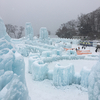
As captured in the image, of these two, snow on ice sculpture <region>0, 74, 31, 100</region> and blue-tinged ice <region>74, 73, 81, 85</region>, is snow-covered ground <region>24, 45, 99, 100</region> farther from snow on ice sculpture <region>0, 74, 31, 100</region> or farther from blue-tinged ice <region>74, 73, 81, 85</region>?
snow on ice sculpture <region>0, 74, 31, 100</region>

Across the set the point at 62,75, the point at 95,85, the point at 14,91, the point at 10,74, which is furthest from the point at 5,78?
the point at 62,75

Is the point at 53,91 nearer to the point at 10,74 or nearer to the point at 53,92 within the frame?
the point at 53,92

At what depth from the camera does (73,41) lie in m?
21.8

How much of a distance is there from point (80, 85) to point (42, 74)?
198 centimetres

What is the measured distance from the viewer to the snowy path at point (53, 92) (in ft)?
13.3

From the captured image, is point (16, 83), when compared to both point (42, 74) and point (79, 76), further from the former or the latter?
point (79, 76)

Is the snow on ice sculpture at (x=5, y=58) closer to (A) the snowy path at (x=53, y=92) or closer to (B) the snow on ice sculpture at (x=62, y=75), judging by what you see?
(A) the snowy path at (x=53, y=92)

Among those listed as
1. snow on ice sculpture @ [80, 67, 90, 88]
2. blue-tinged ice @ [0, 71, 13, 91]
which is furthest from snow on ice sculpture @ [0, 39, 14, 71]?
snow on ice sculpture @ [80, 67, 90, 88]

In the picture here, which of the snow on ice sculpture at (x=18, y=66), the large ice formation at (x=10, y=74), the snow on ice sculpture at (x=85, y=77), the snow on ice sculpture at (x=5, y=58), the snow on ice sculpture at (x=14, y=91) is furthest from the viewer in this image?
the snow on ice sculpture at (x=85, y=77)

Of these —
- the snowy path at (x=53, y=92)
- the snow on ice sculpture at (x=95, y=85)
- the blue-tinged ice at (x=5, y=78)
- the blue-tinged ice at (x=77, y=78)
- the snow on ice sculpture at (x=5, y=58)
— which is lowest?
the snowy path at (x=53, y=92)

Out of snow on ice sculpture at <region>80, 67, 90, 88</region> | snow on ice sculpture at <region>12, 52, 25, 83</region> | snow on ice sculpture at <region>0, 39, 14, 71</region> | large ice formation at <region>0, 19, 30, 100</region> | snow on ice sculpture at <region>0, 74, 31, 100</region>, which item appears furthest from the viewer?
snow on ice sculpture at <region>80, 67, 90, 88</region>

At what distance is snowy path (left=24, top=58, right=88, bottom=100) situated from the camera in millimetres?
4043

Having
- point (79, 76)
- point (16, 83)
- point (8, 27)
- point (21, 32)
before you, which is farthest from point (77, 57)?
point (21, 32)

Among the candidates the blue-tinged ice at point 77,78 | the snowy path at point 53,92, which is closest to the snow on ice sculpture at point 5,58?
the snowy path at point 53,92
